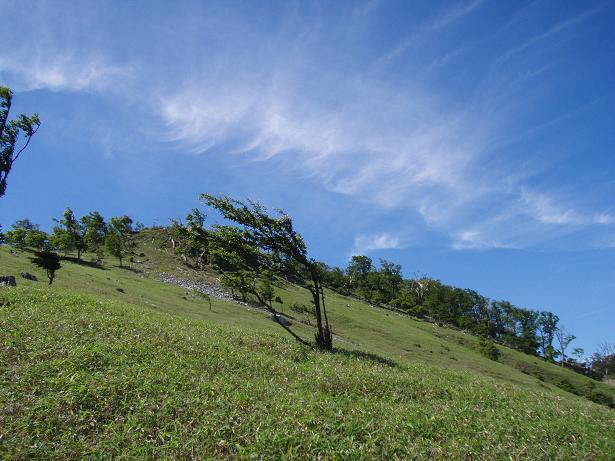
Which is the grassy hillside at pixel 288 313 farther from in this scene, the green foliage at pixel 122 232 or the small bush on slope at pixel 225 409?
the small bush on slope at pixel 225 409

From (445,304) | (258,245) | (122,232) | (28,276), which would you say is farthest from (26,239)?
(445,304)

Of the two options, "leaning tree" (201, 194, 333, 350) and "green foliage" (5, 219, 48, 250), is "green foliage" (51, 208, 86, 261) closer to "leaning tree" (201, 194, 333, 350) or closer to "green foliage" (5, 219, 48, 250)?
"green foliage" (5, 219, 48, 250)

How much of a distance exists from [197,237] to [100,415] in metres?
16.2

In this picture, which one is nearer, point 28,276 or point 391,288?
point 28,276

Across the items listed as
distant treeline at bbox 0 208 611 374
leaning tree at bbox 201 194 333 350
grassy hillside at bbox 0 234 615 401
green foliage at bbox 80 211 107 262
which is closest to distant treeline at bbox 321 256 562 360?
distant treeline at bbox 0 208 611 374

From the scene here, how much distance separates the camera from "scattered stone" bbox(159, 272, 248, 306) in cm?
7494

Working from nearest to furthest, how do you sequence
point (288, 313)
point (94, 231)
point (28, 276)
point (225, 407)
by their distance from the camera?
1. point (225, 407)
2. point (28, 276)
3. point (288, 313)
4. point (94, 231)

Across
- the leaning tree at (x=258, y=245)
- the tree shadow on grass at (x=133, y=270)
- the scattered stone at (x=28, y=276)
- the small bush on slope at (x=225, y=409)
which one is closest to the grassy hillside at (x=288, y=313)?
the tree shadow on grass at (x=133, y=270)

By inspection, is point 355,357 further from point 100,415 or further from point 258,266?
point 100,415

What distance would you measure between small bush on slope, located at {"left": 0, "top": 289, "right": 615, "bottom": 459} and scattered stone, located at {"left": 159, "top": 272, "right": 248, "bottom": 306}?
57.1 m

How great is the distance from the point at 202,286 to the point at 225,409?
75.0 m

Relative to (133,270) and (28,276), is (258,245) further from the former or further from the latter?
(133,270)

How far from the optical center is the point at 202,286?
8288 centimetres

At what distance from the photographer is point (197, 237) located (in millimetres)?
25484
